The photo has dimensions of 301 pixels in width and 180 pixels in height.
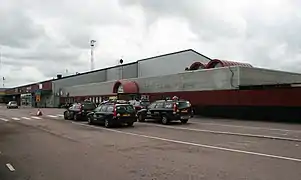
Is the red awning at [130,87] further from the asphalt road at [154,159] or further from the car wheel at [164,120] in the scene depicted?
the asphalt road at [154,159]

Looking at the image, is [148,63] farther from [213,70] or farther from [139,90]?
Answer: [213,70]

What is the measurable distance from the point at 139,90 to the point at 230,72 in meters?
18.6

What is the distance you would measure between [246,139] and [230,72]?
60.6 ft

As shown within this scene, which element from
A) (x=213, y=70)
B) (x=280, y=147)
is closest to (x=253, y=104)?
(x=213, y=70)

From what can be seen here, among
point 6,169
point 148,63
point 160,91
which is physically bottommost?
point 6,169

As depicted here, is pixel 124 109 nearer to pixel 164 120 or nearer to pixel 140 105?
pixel 164 120

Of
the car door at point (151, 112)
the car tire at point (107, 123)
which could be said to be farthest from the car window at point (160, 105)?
the car tire at point (107, 123)

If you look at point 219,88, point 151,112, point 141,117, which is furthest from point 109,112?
point 219,88

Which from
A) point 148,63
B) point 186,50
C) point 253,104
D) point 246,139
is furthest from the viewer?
point 148,63

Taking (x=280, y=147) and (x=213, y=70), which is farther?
(x=213, y=70)

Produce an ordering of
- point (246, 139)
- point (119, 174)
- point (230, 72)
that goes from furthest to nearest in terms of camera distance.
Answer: point (230, 72), point (246, 139), point (119, 174)

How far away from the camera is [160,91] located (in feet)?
150

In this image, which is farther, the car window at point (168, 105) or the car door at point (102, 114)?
the car window at point (168, 105)

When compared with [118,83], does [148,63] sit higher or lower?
higher
